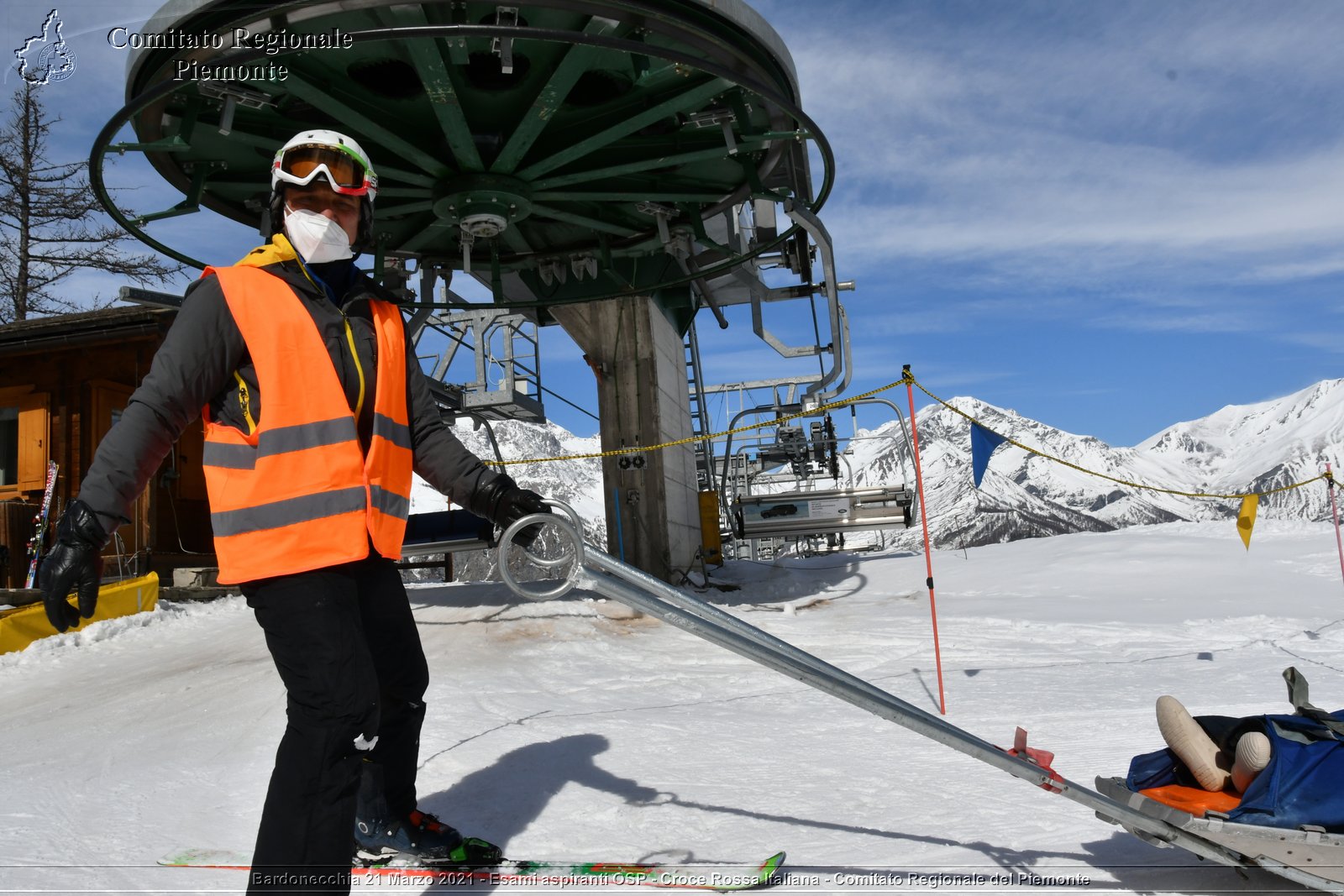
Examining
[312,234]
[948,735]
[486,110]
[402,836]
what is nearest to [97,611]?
Answer: [486,110]

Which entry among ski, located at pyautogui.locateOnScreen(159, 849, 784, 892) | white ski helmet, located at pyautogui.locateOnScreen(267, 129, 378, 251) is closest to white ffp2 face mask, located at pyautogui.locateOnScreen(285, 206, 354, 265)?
white ski helmet, located at pyautogui.locateOnScreen(267, 129, 378, 251)

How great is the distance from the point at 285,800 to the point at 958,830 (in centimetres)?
186

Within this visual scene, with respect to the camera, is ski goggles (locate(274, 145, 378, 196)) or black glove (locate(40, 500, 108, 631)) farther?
ski goggles (locate(274, 145, 378, 196))

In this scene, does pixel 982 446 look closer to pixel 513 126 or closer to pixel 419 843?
pixel 513 126

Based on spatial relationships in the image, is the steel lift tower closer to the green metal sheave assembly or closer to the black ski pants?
the green metal sheave assembly

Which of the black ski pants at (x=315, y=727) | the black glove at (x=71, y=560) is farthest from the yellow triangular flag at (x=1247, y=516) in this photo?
the black glove at (x=71, y=560)

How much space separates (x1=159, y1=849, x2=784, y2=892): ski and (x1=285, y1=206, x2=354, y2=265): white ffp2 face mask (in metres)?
1.59

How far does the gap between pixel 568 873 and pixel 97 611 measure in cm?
707

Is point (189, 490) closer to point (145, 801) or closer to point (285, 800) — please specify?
point (145, 801)

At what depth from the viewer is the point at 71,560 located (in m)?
1.85

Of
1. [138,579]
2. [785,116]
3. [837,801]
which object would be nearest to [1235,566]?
[785,116]

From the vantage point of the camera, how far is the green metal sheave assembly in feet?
17.7

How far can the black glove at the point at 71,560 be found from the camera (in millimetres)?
1843

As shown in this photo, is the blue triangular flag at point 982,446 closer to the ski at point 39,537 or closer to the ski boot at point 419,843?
the ski boot at point 419,843
